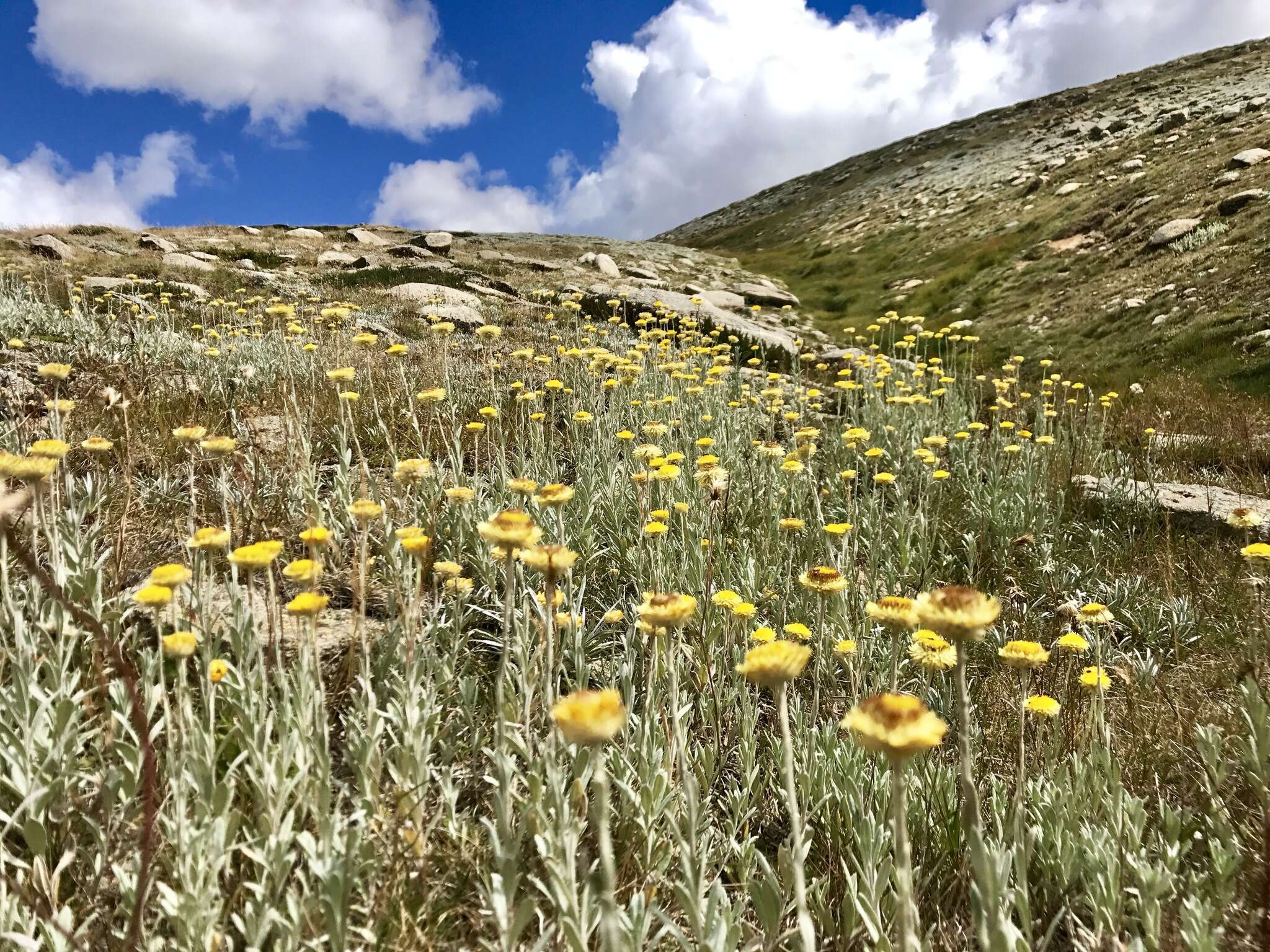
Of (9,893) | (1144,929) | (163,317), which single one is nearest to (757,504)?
Result: (1144,929)

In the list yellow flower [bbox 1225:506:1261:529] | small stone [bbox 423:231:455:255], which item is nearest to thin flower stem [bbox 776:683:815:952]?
yellow flower [bbox 1225:506:1261:529]

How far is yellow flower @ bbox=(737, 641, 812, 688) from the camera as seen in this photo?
1048 millimetres

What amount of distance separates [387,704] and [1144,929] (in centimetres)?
214

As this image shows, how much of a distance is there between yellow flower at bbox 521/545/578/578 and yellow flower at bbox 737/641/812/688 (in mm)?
457

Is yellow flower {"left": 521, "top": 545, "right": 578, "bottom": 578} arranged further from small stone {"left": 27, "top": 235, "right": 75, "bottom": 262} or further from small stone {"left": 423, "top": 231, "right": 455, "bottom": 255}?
small stone {"left": 423, "top": 231, "right": 455, "bottom": 255}

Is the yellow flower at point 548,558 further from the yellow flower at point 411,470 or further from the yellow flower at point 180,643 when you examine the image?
the yellow flower at point 411,470

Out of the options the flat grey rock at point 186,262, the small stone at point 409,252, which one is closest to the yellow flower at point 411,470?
the flat grey rock at point 186,262

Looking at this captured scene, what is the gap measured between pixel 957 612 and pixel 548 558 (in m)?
0.75

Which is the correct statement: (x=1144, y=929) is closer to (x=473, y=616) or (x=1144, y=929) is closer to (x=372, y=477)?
(x=473, y=616)

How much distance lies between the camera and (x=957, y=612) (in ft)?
3.28

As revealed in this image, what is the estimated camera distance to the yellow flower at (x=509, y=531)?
1363 millimetres

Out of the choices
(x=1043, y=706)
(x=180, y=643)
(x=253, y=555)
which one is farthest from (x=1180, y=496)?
(x=180, y=643)

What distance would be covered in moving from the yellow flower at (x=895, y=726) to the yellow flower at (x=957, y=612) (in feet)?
0.42

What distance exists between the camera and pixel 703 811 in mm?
1873
